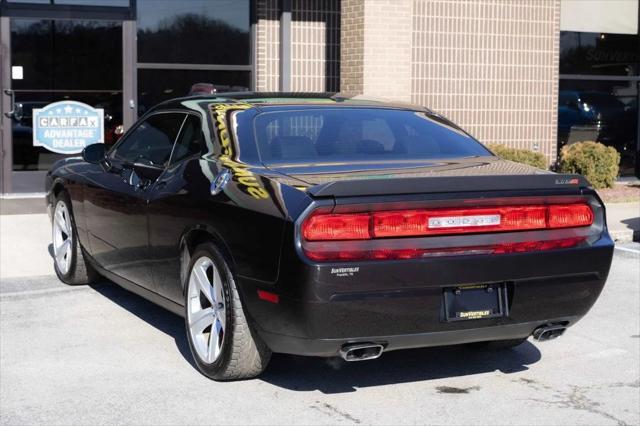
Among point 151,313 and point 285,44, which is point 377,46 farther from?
point 151,313

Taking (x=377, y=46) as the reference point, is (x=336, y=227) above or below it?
below

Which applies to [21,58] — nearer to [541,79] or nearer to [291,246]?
[541,79]

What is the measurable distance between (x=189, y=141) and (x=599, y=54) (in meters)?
12.0

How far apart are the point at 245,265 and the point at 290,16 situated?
9.82 m

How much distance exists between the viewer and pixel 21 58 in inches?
533

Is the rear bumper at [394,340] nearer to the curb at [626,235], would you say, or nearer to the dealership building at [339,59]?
the curb at [626,235]

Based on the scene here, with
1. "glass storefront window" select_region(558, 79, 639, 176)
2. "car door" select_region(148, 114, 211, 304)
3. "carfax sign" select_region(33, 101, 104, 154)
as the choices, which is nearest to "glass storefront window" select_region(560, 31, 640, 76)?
"glass storefront window" select_region(558, 79, 639, 176)

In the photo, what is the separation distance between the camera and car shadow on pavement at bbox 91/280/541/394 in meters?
5.68

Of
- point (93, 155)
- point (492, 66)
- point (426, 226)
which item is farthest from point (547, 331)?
point (492, 66)

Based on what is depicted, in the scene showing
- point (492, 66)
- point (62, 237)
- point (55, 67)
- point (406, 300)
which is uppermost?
point (492, 66)

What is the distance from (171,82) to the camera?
14.4m

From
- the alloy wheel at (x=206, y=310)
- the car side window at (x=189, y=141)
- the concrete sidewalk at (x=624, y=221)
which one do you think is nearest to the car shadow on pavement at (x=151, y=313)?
the alloy wheel at (x=206, y=310)

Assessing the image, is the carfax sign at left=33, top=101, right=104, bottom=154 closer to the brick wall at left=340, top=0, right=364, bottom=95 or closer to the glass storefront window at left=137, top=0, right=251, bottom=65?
the glass storefront window at left=137, top=0, right=251, bottom=65

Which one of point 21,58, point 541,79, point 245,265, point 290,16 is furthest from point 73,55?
point 245,265
